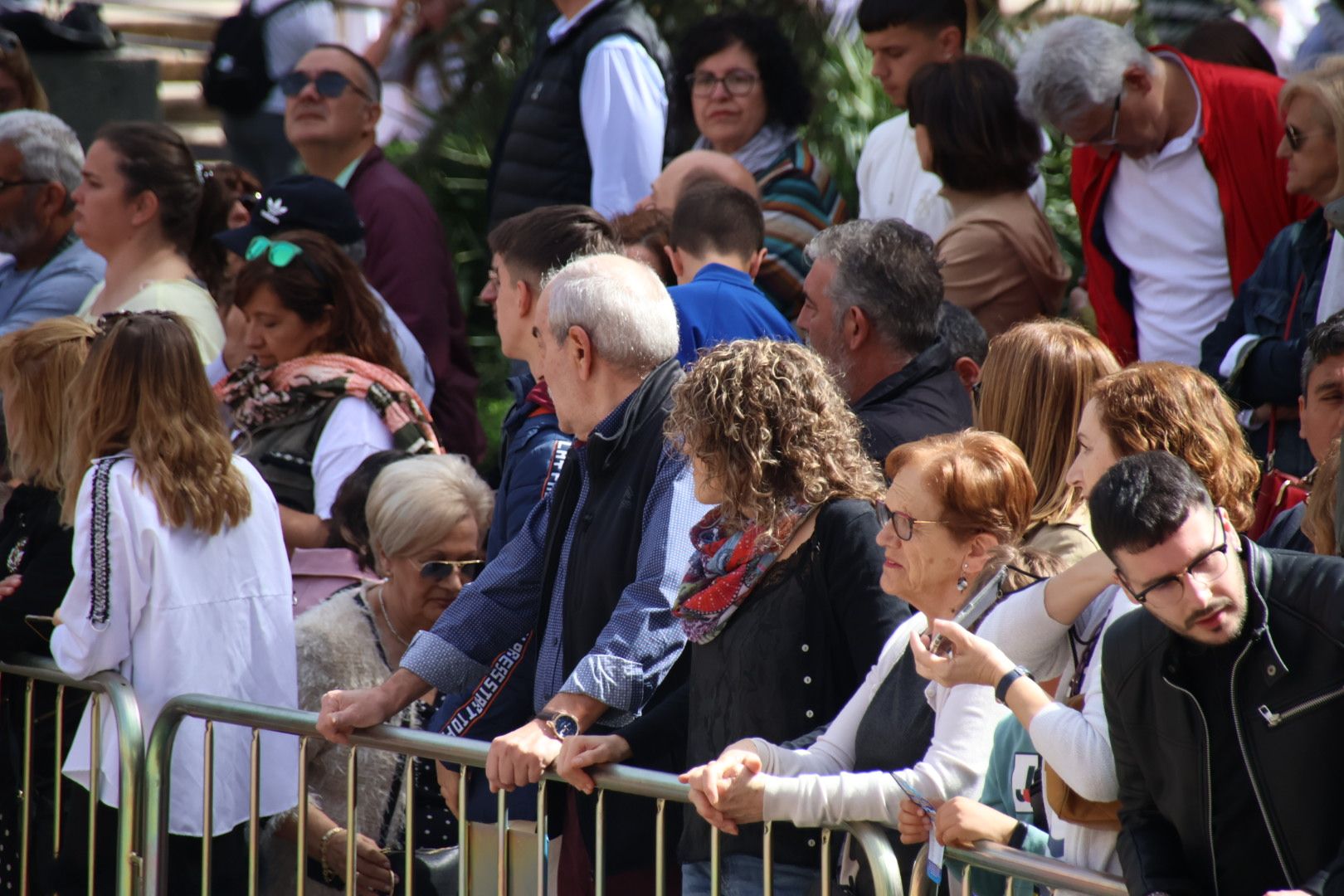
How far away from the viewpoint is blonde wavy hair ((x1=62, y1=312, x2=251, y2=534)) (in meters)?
4.31

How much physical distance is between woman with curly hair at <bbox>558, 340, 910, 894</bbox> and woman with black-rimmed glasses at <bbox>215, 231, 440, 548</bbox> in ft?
6.61

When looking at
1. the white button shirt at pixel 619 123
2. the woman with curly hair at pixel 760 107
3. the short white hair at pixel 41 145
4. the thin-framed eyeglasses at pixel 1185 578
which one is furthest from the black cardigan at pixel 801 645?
the short white hair at pixel 41 145

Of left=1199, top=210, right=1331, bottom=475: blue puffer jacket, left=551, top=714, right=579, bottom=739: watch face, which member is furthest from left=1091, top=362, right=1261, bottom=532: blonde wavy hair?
left=1199, top=210, right=1331, bottom=475: blue puffer jacket

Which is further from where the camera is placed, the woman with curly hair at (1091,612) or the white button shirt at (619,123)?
the white button shirt at (619,123)

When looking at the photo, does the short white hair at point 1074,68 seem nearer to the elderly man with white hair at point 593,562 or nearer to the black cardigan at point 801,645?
the elderly man with white hair at point 593,562

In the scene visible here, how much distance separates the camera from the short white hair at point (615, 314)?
382 centimetres

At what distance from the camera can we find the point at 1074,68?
16.7 feet

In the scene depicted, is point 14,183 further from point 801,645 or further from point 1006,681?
point 1006,681

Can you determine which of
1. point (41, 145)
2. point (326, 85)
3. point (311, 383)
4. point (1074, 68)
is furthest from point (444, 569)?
point (41, 145)

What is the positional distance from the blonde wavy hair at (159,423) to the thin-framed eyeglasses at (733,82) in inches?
107

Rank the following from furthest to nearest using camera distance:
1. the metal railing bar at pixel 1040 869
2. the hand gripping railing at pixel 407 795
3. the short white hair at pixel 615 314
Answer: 1. the short white hair at pixel 615 314
2. the hand gripping railing at pixel 407 795
3. the metal railing bar at pixel 1040 869

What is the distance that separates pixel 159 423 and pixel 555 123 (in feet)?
9.14

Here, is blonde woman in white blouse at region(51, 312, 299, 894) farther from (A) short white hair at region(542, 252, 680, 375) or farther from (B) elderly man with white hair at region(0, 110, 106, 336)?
(B) elderly man with white hair at region(0, 110, 106, 336)

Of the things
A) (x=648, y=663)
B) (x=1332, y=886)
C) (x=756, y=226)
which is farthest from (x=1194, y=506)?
(x=756, y=226)
